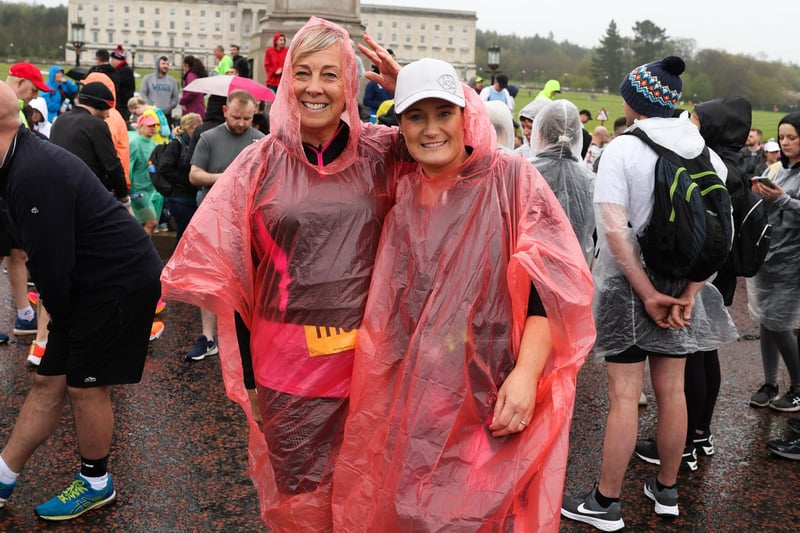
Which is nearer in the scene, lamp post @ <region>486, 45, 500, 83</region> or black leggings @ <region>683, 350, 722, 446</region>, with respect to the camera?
black leggings @ <region>683, 350, 722, 446</region>

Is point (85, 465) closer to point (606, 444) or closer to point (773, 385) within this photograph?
point (606, 444)

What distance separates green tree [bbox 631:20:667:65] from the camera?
97688mm

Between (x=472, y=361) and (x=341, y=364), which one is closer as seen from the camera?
(x=472, y=361)

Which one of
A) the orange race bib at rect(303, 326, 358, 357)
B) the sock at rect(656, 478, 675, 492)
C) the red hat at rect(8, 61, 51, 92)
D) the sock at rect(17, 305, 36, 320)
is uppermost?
the red hat at rect(8, 61, 51, 92)

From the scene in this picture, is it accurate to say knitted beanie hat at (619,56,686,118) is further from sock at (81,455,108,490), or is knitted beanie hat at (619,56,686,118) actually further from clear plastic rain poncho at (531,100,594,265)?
sock at (81,455,108,490)

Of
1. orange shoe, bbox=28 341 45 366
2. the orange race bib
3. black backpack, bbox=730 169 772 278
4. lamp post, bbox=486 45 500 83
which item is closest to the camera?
the orange race bib

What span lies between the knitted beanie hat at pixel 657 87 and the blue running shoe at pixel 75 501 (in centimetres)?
293

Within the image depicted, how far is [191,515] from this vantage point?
356 cm

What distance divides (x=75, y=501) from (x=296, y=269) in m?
1.81

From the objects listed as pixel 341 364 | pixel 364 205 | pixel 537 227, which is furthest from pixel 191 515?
pixel 537 227

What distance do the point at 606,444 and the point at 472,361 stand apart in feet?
5.10

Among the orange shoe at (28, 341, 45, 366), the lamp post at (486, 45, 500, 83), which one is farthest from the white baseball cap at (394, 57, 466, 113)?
the lamp post at (486, 45, 500, 83)

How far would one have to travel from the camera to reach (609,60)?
331ft

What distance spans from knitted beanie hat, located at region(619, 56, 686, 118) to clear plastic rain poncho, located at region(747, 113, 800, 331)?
1.73 metres
